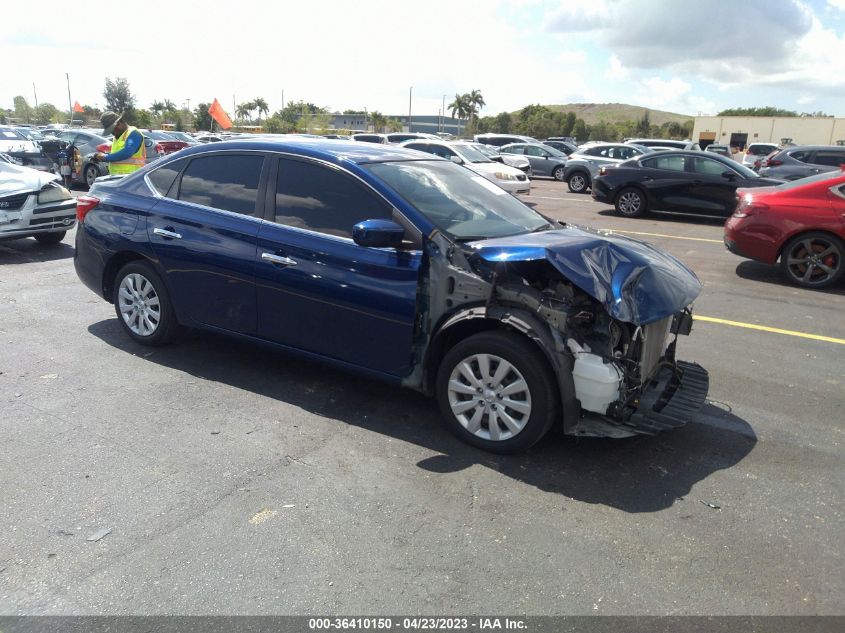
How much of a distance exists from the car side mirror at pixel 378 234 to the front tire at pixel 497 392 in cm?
74

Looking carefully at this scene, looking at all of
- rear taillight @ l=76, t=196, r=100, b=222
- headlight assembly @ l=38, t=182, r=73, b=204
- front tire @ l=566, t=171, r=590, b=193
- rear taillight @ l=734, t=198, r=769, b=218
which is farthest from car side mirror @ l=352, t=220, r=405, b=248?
front tire @ l=566, t=171, r=590, b=193

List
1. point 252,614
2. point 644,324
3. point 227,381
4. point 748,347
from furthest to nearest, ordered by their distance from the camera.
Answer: point 748,347 < point 227,381 < point 644,324 < point 252,614

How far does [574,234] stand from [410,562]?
245 cm

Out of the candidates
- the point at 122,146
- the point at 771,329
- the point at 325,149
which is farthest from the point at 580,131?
the point at 325,149

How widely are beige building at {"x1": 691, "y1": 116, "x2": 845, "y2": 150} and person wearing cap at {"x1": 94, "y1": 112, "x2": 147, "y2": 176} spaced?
5838cm

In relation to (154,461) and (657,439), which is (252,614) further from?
(657,439)

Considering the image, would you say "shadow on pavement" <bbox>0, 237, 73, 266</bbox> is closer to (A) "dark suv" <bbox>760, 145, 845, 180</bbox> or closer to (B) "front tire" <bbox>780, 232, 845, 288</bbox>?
(B) "front tire" <bbox>780, 232, 845, 288</bbox>

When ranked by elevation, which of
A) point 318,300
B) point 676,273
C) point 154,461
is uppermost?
point 676,273

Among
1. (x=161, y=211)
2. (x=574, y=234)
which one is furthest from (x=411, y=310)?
(x=161, y=211)

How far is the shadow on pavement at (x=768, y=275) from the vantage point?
8375 mm

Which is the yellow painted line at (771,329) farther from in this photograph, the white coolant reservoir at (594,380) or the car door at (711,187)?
the car door at (711,187)

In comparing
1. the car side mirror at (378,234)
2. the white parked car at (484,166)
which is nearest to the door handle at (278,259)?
the car side mirror at (378,234)

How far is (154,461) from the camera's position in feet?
12.4

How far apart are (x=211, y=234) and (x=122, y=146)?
211 inches
